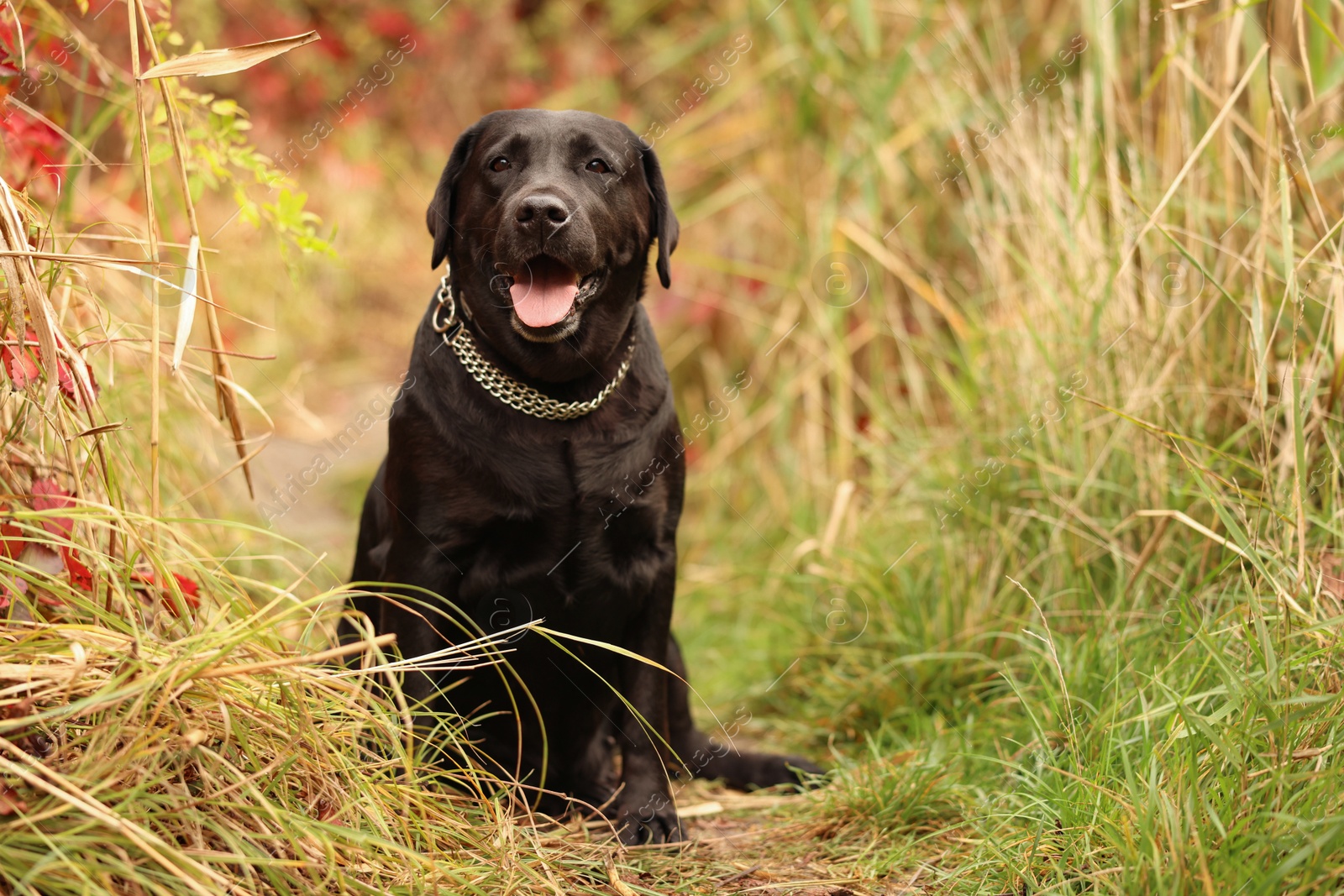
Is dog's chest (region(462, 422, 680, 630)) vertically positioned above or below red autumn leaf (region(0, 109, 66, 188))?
below

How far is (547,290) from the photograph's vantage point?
225 centimetres

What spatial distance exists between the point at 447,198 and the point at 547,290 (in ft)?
→ 1.18

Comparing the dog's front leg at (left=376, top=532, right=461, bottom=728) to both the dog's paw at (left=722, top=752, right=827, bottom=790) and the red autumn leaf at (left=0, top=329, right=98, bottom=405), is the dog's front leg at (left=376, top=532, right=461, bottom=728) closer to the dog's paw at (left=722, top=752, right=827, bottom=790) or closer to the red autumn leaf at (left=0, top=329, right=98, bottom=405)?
the red autumn leaf at (left=0, top=329, right=98, bottom=405)

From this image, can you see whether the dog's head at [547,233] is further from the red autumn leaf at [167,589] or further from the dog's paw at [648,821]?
the dog's paw at [648,821]

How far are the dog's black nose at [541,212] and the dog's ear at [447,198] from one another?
11.8 inches

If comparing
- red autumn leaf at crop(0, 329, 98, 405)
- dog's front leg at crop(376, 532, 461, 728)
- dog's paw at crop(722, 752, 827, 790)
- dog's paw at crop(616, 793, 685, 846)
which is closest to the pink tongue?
dog's front leg at crop(376, 532, 461, 728)

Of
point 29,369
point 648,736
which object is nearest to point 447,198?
point 29,369

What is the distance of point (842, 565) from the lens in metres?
3.25

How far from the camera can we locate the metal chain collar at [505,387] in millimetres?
2264

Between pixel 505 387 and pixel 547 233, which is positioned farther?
pixel 505 387

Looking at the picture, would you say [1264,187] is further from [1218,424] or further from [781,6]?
[781,6]

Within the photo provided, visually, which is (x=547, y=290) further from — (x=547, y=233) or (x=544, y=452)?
(x=544, y=452)

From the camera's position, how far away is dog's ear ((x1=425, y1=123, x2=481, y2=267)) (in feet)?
7.77

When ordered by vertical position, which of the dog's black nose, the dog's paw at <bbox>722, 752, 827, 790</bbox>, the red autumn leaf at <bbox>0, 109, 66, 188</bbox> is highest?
the red autumn leaf at <bbox>0, 109, 66, 188</bbox>
